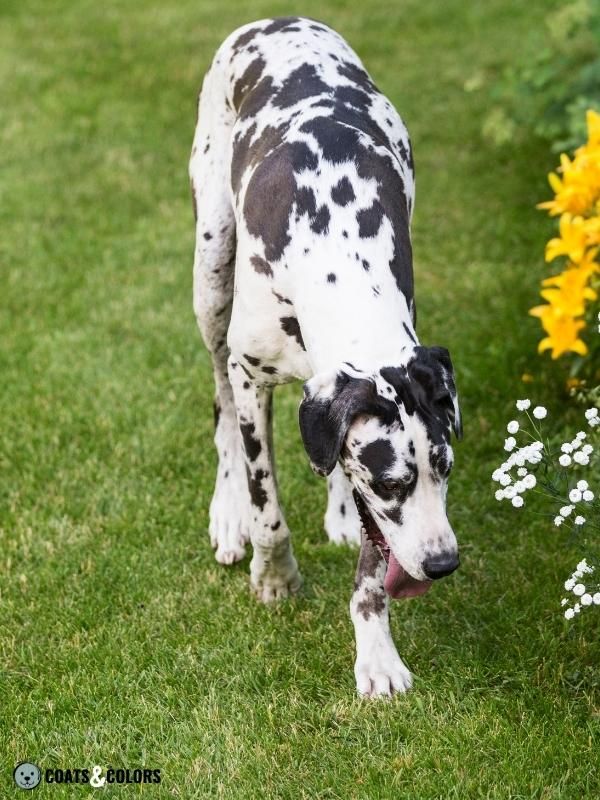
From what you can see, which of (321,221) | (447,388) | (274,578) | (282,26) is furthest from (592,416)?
(282,26)

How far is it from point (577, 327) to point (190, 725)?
6.83 ft

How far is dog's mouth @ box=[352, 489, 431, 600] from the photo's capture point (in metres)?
3.19

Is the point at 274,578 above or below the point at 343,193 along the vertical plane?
below

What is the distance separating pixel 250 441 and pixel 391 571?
0.75 metres

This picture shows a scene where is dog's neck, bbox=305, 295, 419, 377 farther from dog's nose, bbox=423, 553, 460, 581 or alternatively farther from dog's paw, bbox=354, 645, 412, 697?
dog's paw, bbox=354, 645, 412, 697

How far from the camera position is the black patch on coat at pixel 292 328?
3.41 m

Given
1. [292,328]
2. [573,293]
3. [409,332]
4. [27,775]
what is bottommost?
[27,775]

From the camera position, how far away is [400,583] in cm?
320

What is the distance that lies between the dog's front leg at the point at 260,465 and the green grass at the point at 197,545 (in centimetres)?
24

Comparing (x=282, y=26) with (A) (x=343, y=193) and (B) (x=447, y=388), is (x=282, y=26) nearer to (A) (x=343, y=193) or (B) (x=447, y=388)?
(A) (x=343, y=193)

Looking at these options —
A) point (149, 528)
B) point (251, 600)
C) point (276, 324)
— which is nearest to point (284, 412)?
point (149, 528)

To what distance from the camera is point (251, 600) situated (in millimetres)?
3916

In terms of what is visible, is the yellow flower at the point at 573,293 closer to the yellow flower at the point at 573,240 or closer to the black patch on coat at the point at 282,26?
the yellow flower at the point at 573,240

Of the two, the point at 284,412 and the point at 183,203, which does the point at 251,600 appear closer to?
the point at 284,412
